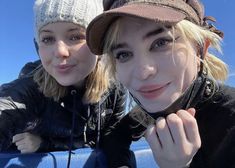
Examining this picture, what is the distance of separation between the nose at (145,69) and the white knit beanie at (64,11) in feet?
1.61

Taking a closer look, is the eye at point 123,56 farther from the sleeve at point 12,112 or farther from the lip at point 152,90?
the sleeve at point 12,112

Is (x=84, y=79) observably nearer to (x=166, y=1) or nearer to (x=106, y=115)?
(x=106, y=115)

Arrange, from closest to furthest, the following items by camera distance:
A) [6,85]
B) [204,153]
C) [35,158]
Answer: [204,153] → [35,158] → [6,85]

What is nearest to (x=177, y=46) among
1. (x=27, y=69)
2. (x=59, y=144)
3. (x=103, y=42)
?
(x=103, y=42)

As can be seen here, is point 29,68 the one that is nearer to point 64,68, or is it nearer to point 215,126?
point 64,68

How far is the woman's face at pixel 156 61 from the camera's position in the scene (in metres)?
0.90

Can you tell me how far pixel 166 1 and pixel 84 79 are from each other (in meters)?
0.61

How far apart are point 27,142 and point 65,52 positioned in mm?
375

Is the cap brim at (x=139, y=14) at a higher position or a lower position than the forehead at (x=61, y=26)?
higher

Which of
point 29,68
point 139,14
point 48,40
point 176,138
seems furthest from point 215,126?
point 29,68

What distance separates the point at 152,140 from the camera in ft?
2.90

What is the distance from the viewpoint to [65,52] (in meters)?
1.23

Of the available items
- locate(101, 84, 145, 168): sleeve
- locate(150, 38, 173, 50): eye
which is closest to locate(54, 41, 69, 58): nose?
locate(101, 84, 145, 168): sleeve

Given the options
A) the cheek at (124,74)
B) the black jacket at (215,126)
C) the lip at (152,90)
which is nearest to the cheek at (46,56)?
the cheek at (124,74)
